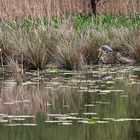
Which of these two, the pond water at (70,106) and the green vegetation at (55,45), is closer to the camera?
the pond water at (70,106)

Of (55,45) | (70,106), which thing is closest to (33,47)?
(55,45)

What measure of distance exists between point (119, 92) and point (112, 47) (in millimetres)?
6050

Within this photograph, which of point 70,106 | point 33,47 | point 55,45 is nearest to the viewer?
point 70,106

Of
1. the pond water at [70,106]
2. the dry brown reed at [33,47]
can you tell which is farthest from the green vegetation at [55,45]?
the pond water at [70,106]

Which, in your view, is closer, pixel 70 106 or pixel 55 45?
pixel 70 106

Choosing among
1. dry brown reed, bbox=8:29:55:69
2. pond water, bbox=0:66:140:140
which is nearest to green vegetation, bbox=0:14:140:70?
dry brown reed, bbox=8:29:55:69

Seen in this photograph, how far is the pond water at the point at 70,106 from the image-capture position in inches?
256

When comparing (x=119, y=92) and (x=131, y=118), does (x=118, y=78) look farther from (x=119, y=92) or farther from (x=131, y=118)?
(x=131, y=118)

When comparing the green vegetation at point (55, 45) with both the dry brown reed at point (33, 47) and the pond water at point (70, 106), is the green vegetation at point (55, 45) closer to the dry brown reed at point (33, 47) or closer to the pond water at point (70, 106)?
the dry brown reed at point (33, 47)

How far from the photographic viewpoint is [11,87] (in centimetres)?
999

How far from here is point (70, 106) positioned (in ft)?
26.9

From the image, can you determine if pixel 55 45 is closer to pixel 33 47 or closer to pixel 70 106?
pixel 33 47

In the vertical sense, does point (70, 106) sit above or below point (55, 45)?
below

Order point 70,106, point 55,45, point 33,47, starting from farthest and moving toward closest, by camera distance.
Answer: point 55,45 < point 33,47 < point 70,106
